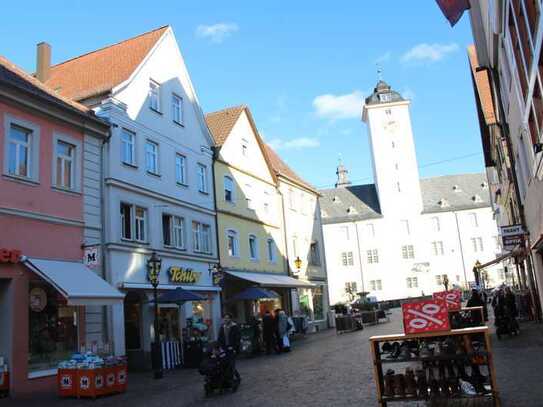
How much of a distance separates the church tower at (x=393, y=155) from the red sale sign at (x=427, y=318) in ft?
224

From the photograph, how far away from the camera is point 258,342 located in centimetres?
2267

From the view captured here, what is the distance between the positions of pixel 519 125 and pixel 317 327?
917 inches

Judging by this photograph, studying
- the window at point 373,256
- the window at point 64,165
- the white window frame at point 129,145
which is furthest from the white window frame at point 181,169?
the window at point 373,256

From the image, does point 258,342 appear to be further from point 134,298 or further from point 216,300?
point 134,298

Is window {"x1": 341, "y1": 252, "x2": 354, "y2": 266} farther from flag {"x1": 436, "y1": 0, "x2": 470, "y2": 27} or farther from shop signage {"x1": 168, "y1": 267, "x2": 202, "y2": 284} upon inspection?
flag {"x1": 436, "y1": 0, "x2": 470, "y2": 27}

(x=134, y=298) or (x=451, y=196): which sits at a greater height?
(x=451, y=196)

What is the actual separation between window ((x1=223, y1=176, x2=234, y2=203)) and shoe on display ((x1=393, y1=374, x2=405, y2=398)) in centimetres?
2043

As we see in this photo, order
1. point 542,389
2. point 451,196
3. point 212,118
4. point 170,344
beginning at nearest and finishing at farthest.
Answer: point 542,389
point 170,344
point 212,118
point 451,196

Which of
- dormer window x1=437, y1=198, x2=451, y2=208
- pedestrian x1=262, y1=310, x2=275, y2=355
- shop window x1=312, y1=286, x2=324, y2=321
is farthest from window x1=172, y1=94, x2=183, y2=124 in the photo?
dormer window x1=437, y1=198, x2=451, y2=208

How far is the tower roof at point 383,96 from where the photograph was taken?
76.0 meters

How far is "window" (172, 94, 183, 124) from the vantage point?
24.5m

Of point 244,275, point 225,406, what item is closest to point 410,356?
point 225,406

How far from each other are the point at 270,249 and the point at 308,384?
20.5m

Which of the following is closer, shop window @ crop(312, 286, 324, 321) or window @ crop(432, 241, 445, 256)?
shop window @ crop(312, 286, 324, 321)
